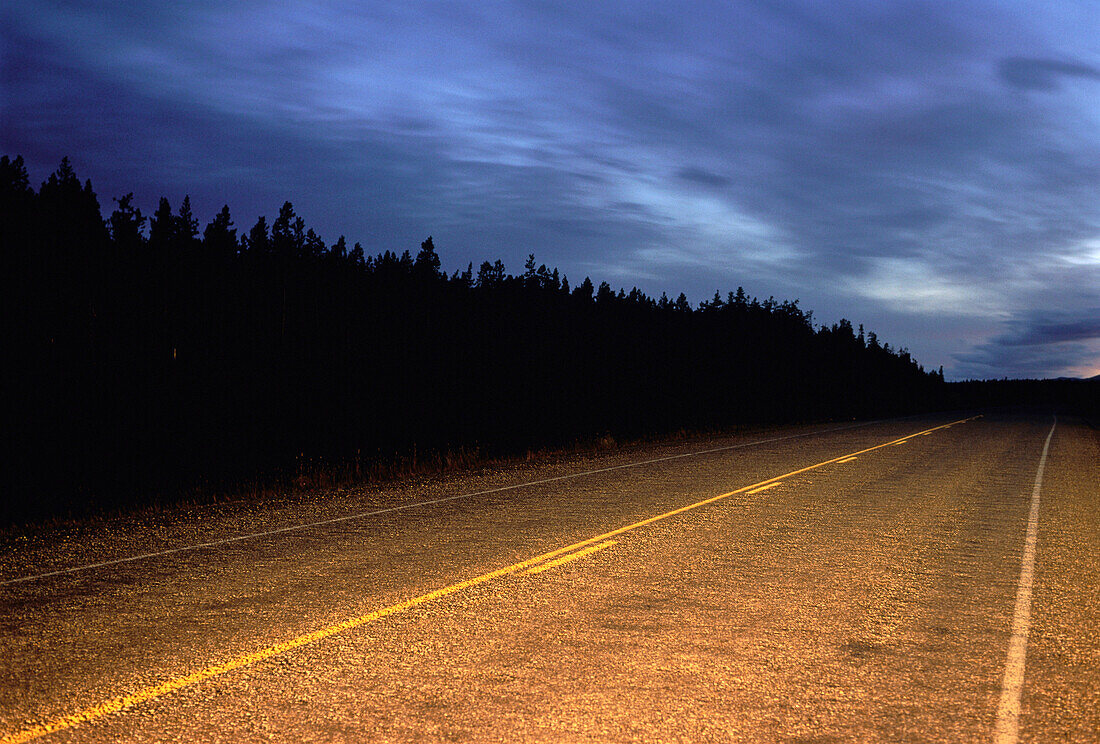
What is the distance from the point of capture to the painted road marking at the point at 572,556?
7.25 metres

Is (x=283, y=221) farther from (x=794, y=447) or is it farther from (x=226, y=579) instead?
(x=226, y=579)

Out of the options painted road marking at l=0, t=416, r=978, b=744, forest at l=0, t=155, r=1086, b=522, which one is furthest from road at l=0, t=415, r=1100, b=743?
forest at l=0, t=155, r=1086, b=522

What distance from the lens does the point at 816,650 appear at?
16.6ft

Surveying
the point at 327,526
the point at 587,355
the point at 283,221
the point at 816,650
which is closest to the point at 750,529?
the point at 816,650

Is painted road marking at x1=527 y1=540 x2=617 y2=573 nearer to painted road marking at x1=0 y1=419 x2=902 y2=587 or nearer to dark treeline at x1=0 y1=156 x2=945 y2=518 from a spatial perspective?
painted road marking at x1=0 y1=419 x2=902 y2=587

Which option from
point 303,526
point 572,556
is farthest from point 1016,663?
point 303,526

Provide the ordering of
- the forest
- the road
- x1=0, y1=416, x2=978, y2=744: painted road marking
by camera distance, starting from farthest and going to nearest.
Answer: the forest, the road, x1=0, y1=416, x2=978, y2=744: painted road marking

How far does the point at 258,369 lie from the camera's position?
21.2m

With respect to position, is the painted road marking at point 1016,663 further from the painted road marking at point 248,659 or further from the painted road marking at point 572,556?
the painted road marking at point 248,659

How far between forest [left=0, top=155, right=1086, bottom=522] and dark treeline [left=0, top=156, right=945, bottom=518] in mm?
70

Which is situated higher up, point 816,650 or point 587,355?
point 587,355

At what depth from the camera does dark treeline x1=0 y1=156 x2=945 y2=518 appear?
16.3 meters

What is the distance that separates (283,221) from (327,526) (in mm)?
71873

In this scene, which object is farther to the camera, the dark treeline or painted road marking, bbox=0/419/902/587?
the dark treeline
